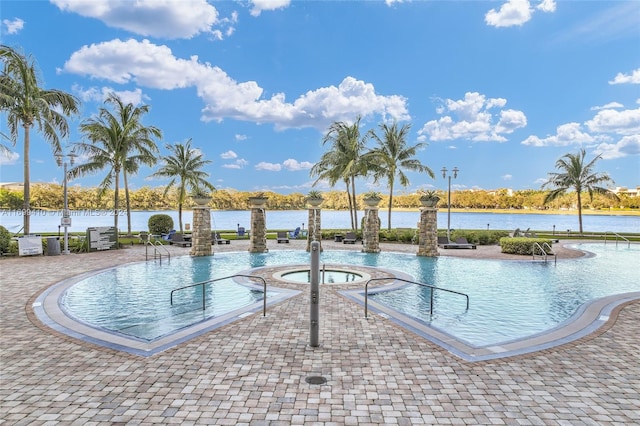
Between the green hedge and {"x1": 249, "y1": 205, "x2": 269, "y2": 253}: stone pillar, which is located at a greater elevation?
{"x1": 249, "y1": 205, "x2": 269, "y2": 253}: stone pillar

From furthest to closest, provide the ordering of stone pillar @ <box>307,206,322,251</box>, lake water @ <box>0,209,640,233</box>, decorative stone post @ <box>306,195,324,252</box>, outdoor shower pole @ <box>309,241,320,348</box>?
lake water @ <box>0,209,640,233</box>
stone pillar @ <box>307,206,322,251</box>
decorative stone post @ <box>306,195,324,252</box>
outdoor shower pole @ <box>309,241,320,348</box>

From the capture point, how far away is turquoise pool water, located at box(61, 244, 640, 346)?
8.24m

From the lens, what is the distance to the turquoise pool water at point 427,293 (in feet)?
27.0

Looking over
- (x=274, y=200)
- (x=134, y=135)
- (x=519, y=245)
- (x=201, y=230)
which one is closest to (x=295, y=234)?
(x=201, y=230)

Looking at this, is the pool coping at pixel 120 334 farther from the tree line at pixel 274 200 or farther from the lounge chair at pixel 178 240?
the lounge chair at pixel 178 240

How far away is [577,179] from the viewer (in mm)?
36469

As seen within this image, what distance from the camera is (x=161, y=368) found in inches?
215

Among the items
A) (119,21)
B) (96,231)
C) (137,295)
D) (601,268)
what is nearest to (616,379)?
(137,295)

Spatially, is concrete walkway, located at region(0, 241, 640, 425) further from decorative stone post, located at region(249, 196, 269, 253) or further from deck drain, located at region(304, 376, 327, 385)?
decorative stone post, located at region(249, 196, 269, 253)

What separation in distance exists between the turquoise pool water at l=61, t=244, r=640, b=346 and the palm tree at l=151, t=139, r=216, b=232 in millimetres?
15523

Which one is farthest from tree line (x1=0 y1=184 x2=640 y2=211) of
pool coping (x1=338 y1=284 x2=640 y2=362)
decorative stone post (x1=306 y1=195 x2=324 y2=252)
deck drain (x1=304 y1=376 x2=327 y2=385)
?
deck drain (x1=304 y1=376 x2=327 y2=385)

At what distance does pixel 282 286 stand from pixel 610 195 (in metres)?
37.8

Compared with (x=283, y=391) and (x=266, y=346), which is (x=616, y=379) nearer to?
(x=283, y=391)

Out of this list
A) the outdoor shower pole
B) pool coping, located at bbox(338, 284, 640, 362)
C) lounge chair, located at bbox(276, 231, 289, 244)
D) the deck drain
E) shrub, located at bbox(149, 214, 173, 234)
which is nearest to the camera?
the deck drain
